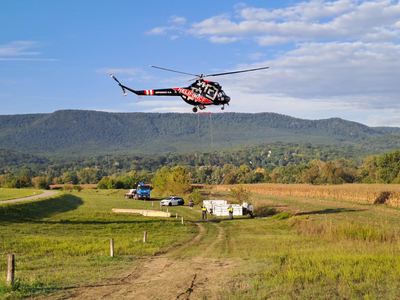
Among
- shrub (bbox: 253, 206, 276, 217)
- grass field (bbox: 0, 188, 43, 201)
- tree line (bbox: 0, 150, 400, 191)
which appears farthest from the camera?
tree line (bbox: 0, 150, 400, 191)

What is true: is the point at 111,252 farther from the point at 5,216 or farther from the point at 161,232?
the point at 5,216

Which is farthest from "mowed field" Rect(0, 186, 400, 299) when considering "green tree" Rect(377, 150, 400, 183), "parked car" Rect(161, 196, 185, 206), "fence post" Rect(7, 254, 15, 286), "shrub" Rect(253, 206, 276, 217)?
"green tree" Rect(377, 150, 400, 183)

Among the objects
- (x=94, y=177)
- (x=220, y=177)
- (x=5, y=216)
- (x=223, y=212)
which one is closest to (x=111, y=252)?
(x=5, y=216)

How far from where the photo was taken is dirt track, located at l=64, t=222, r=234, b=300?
49.4 feet

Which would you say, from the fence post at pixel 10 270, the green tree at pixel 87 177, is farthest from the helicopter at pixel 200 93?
the green tree at pixel 87 177

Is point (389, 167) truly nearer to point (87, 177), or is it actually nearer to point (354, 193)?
point (354, 193)

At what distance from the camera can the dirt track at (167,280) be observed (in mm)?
15062

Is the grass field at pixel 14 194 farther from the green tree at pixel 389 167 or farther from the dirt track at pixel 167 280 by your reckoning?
the green tree at pixel 389 167

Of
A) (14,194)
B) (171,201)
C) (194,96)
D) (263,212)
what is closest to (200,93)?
(194,96)

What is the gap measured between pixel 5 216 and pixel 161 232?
17557 millimetres

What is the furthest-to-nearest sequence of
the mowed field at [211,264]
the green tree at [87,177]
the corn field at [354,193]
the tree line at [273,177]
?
the green tree at [87,177] → the tree line at [273,177] → the corn field at [354,193] → the mowed field at [211,264]

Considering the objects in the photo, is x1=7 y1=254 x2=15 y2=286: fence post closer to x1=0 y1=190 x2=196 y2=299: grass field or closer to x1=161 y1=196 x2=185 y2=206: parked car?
x1=0 y1=190 x2=196 y2=299: grass field

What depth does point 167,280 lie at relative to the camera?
17.1 m

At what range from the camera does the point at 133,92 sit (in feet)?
93.5
